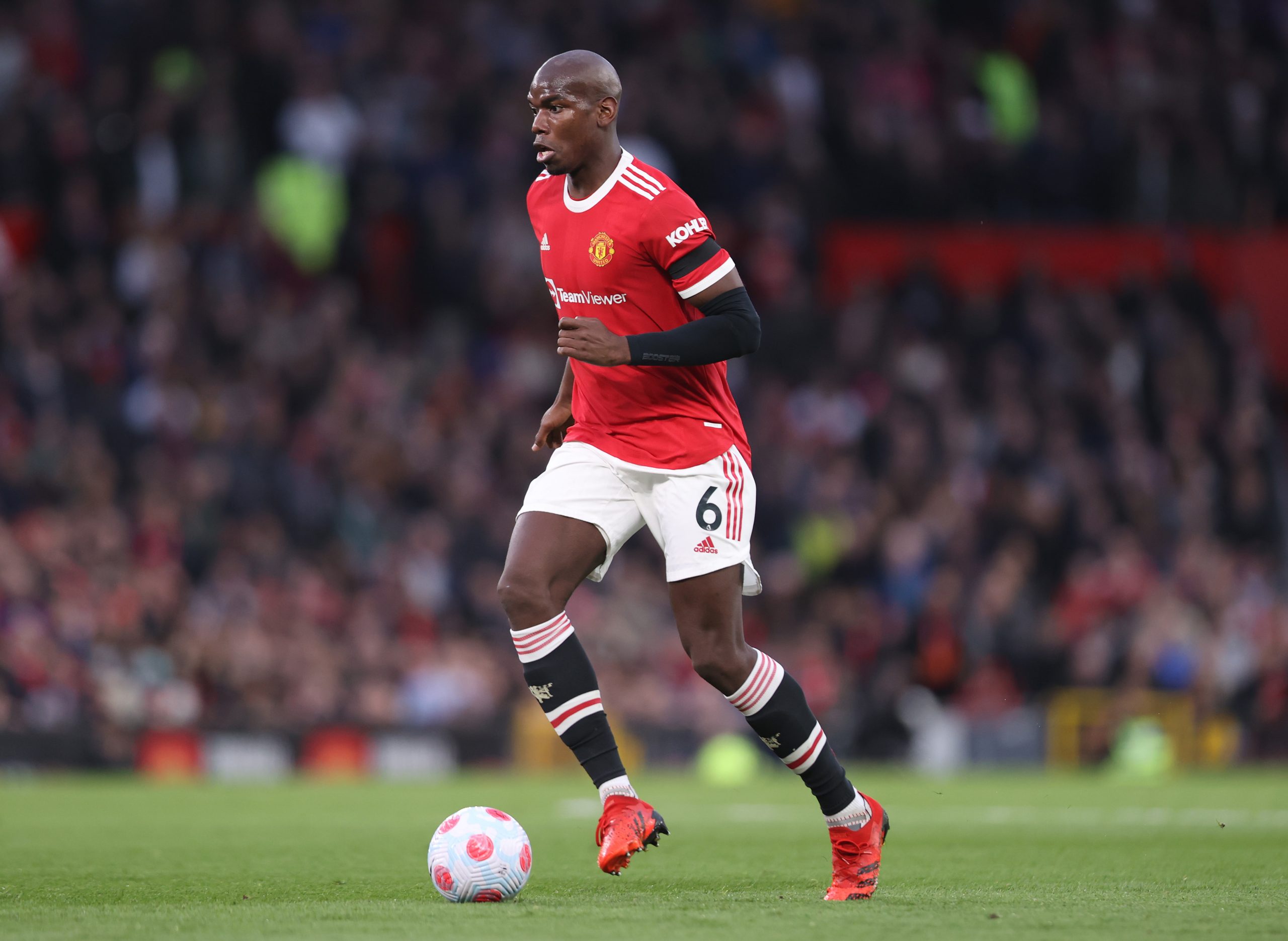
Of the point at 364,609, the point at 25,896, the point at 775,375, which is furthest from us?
the point at 775,375

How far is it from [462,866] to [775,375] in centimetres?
1245

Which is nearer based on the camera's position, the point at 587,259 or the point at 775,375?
the point at 587,259

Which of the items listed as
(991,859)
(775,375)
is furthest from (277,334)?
(991,859)

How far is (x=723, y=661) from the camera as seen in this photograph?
5984 millimetres

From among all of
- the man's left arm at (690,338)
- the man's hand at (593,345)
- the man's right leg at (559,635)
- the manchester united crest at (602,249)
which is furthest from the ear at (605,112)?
the man's right leg at (559,635)

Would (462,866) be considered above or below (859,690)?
below

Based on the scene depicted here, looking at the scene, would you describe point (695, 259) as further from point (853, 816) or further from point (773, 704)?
point (853, 816)

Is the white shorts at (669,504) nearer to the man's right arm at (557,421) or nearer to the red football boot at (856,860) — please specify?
the man's right arm at (557,421)

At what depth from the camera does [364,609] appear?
1529 cm

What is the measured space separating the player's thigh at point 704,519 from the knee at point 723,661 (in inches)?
8.4

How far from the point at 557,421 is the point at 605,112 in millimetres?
1074

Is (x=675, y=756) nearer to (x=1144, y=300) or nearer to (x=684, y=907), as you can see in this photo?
(x=1144, y=300)

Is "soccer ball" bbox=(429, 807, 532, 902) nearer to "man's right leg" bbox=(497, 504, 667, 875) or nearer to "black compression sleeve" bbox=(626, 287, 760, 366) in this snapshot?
"man's right leg" bbox=(497, 504, 667, 875)

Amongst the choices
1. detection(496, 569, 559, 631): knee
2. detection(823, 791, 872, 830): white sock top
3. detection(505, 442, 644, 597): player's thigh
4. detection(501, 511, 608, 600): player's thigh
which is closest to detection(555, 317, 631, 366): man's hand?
detection(505, 442, 644, 597): player's thigh
